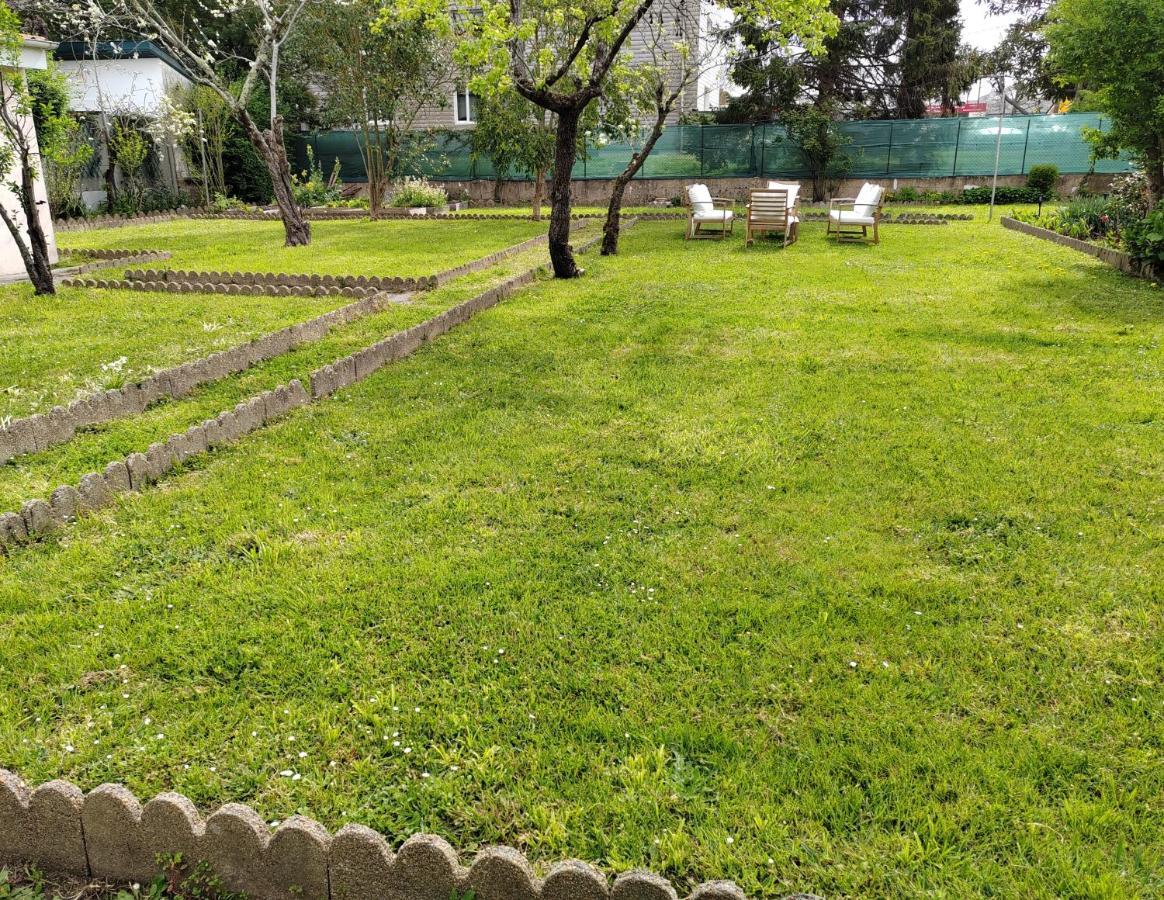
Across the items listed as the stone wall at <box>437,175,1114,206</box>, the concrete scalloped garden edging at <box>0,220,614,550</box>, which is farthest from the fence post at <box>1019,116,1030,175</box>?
the concrete scalloped garden edging at <box>0,220,614,550</box>

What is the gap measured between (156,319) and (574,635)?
23.8 feet

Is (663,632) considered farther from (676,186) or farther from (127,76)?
(127,76)

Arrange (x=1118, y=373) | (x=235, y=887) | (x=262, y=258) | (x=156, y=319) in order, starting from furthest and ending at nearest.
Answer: (x=262, y=258)
(x=156, y=319)
(x=1118, y=373)
(x=235, y=887)

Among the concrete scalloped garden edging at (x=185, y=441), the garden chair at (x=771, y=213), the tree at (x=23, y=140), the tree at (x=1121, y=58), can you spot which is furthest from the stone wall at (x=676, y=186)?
the concrete scalloped garden edging at (x=185, y=441)

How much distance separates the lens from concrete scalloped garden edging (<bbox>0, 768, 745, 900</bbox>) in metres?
1.79

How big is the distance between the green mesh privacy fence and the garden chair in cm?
904

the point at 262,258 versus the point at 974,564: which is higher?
the point at 262,258

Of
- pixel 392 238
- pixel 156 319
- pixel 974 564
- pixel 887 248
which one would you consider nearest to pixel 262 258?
pixel 392 238

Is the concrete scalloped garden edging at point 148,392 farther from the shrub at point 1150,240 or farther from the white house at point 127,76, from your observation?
the white house at point 127,76

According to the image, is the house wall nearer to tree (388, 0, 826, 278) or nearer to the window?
the window

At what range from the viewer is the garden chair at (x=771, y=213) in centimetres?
1397

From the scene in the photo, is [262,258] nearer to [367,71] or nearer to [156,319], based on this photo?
[156,319]

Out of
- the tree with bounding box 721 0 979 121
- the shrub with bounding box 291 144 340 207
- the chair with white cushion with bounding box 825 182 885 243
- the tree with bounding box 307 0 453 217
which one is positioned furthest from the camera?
the tree with bounding box 721 0 979 121

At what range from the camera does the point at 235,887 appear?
6.51 ft
